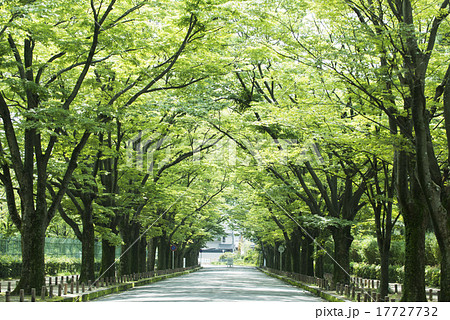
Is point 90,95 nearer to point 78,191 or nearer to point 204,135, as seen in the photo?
point 78,191

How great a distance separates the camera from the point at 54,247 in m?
47.4

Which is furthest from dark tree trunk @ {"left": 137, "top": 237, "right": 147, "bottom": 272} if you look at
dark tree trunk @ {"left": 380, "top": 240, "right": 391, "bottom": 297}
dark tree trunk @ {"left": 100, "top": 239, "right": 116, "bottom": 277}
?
dark tree trunk @ {"left": 380, "top": 240, "right": 391, "bottom": 297}

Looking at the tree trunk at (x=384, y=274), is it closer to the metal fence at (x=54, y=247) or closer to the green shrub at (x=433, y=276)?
the green shrub at (x=433, y=276)

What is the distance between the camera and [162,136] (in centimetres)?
2911

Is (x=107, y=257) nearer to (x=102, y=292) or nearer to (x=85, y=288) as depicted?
(x=85, y=288)

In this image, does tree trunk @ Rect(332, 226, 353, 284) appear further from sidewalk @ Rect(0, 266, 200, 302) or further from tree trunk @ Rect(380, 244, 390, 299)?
sidewalk @ Rect(0, 266, 200, 302)

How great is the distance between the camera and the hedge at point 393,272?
2745 cm

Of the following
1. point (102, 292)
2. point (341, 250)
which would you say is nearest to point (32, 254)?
point (102, 292)

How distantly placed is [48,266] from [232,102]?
22888mm

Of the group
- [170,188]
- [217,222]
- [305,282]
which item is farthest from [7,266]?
[217,222]

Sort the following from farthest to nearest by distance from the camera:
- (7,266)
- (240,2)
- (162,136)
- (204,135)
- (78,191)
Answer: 1. (7,266)
2. (204,135)
3. (162,136)
4. (78,191)
5. (240,2)

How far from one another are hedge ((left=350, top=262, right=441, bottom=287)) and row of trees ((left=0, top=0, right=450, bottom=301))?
464cm

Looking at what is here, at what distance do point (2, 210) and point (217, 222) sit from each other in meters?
29.3

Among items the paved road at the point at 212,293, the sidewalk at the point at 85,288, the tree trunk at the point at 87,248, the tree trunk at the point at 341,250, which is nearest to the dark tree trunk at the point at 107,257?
the sidewalk at the point at 85,288
